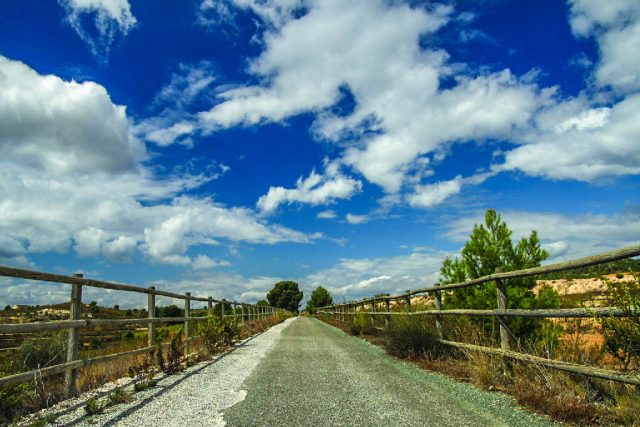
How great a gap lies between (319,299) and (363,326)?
8020 centimetres

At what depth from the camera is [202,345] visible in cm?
1155

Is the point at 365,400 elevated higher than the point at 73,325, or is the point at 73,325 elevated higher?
the point at 73,325

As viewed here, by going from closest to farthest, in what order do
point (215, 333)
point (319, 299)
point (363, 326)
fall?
point (215, 333)
point (363, 326)
point (319, 299)

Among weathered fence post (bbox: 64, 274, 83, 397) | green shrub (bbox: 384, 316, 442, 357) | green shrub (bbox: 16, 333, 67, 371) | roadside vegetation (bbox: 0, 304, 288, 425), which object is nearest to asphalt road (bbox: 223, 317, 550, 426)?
green shrub (bbox: 384, 316, 442, 357)

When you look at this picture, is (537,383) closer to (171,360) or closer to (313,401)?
(313,401)

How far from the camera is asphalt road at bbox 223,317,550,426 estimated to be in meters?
4.61

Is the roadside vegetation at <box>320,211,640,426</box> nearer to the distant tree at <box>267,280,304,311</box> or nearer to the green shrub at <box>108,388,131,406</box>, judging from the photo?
the green shrub at <box>108,388,131,406</box>

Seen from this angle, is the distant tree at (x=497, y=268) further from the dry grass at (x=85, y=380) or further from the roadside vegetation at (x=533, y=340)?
the dry grass at (x=85, y=380)

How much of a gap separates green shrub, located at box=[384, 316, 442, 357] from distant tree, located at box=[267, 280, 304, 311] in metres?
115

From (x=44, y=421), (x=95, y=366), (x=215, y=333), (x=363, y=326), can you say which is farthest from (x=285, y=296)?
(x=44, y=421)

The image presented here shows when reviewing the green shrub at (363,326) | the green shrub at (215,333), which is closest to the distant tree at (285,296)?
the green shrub at (363,326)

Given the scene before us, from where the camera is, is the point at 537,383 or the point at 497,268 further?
the point at 497,268

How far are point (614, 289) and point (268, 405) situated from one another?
395cm

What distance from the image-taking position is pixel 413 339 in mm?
9586
